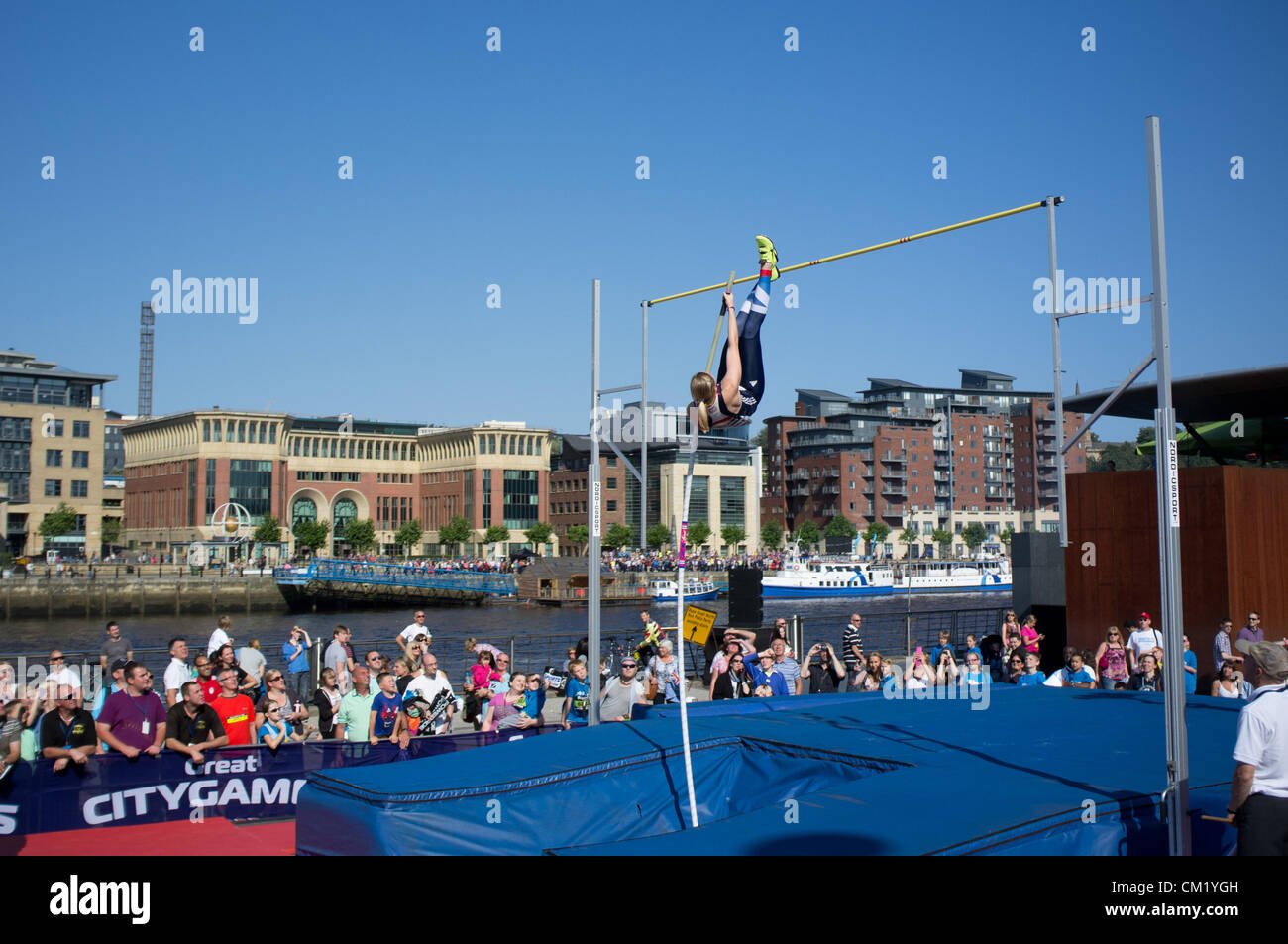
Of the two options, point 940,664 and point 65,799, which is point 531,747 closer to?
point 65,799

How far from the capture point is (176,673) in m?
12.7

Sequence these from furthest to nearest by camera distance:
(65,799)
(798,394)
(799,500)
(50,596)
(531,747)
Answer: (798,394) < (799,500) < (50,596) < (65,799) < (531,747)

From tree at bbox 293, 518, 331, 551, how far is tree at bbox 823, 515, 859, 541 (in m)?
51.5

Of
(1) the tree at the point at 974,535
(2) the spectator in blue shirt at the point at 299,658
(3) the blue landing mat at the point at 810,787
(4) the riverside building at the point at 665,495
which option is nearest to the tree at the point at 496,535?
(4) the riverside building at the point at 665,495

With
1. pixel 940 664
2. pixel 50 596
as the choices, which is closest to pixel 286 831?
pixel 940 664

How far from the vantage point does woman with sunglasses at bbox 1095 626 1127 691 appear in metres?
14.1

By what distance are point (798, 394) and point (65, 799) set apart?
124 m

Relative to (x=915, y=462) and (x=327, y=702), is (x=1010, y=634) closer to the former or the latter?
(x=327, y=702)

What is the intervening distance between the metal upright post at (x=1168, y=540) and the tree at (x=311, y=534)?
97.6m

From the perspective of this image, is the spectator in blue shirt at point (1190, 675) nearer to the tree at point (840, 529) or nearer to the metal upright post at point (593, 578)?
the metal upright post at point (593, 578)

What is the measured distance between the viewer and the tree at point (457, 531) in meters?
103

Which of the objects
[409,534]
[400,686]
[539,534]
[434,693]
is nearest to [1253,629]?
[434,693]

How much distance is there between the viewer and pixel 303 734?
11.9m
